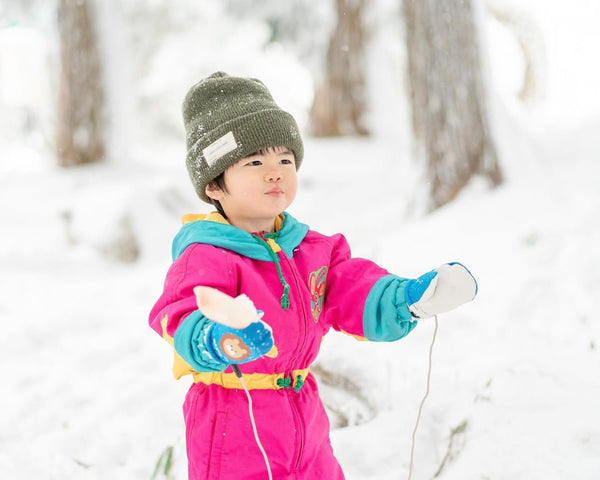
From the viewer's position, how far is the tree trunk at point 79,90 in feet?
26.2

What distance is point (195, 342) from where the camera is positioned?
4.24 ft

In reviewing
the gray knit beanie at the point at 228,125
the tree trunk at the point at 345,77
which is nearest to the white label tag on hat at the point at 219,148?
the gray knit beanie at the point at 228,125

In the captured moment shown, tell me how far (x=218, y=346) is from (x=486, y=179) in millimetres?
3950

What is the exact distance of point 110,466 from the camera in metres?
2.37

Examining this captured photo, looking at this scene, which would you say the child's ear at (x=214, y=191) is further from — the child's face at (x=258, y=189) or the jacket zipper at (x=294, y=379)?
the jacket zipper at (x=294, y=379)

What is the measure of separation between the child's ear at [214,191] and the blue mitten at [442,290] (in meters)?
0.60

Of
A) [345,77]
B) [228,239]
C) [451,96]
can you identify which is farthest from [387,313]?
[345,77]

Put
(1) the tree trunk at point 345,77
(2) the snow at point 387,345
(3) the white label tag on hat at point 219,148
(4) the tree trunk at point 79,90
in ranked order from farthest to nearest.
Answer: (1) the tree trunk at point 345,77, (4) the tree trunk at point 79,90, (2) the snow at point 387,345, (3) the white label tag on hat at point 219,148

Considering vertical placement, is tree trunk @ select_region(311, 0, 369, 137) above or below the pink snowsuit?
above

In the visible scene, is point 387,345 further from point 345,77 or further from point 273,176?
point 345,77

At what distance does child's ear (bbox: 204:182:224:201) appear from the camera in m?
1.72

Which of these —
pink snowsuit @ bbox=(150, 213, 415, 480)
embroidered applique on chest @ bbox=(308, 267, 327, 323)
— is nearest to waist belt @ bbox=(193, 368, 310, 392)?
pink snowsuit @ bbox=(150, 213, 415, 480)

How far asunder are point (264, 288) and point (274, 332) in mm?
117

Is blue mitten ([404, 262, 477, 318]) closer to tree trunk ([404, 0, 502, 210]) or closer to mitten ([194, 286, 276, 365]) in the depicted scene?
mitten ([194, 286, 276, 365])
